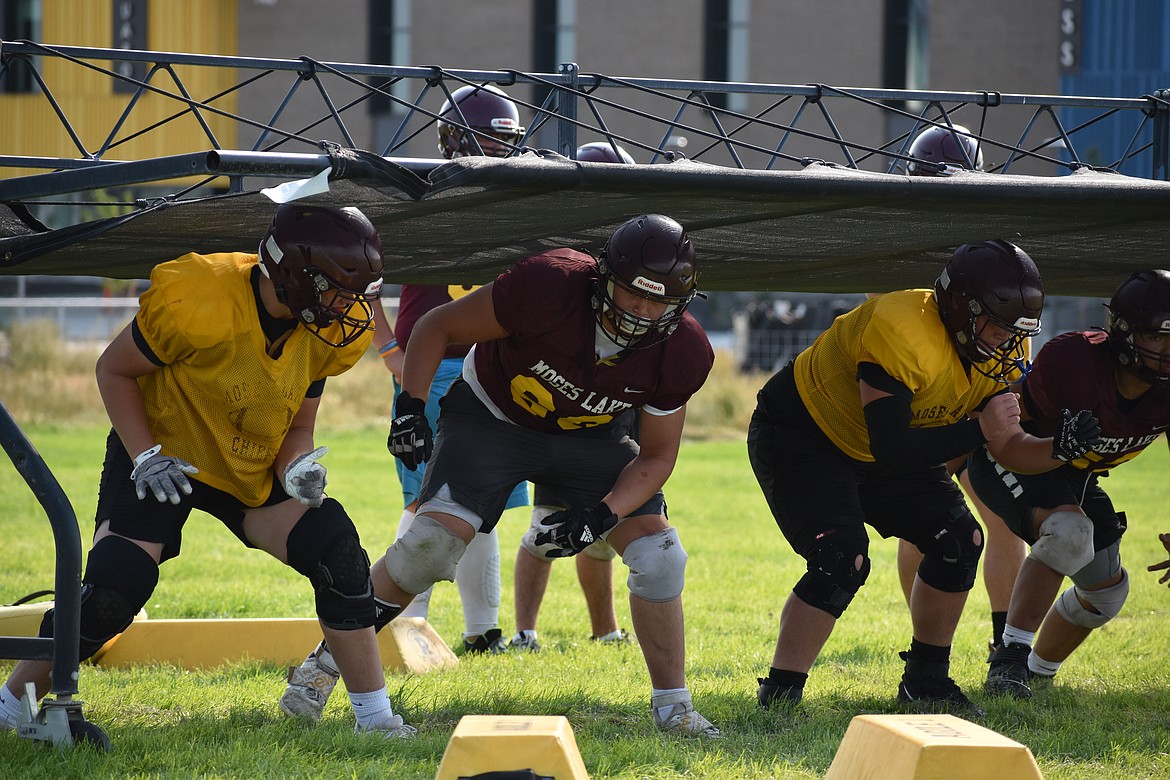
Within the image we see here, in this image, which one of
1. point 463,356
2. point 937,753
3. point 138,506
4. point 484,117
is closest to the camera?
point 937,753

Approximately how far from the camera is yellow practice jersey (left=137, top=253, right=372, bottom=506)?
3875 millimetres

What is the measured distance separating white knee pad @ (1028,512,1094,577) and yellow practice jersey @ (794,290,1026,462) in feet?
1.84

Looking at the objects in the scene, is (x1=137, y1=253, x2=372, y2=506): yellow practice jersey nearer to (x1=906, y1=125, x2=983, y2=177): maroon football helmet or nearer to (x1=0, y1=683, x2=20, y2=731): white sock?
(x1=0, y1=683, x2=20, y2=731): white sock

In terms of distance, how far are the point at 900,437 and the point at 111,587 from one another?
2.46 m

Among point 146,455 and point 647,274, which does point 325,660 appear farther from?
point 647,274

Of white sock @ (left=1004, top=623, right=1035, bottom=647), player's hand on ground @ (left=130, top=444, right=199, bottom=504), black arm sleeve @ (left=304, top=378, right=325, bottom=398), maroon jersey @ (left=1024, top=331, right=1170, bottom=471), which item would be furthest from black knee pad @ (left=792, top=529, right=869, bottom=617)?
player's hand on ground @ (left=130, top=444, right=199, bottom=504)

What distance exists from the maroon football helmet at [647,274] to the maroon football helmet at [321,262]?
0.72 metres

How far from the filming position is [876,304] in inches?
180

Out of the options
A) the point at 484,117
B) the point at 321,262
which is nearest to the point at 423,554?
the point at 321,262

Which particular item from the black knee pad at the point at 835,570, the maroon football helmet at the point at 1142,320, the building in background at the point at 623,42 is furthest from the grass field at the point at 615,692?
the building in background at the point at 623,42

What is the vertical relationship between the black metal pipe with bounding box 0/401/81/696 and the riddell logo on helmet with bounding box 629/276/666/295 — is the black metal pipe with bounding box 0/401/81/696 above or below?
below

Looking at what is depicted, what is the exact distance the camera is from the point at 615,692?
16.1 feet

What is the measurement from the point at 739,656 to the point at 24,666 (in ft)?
9.82

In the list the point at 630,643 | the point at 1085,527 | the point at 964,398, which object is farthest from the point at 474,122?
the point at 1085,527
